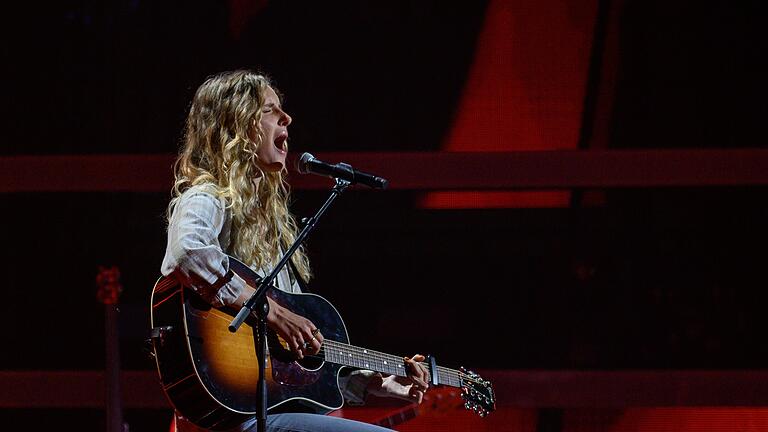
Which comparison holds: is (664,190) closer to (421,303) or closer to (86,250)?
(421,303)

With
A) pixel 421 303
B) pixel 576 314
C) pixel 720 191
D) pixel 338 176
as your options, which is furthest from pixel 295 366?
pixel 720 191

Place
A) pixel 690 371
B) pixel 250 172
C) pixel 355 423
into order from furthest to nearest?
1. pixel 690 371
2. pixel 250 172
3. pixel 355 423

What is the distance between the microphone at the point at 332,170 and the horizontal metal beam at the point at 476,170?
1.48 m

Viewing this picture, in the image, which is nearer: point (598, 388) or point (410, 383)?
point (410, 383)

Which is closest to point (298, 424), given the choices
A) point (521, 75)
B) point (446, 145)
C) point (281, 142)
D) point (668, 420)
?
point (281, 142)

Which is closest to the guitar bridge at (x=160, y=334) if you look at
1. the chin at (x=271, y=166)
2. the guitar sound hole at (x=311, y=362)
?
the guitar sound hole at (x=311, y=362)

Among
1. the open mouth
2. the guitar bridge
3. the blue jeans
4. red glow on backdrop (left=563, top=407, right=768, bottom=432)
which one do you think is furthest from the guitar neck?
red glow on backdrop (left=563, top=407, right=768, bottom=432)

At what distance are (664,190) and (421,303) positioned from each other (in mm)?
1340

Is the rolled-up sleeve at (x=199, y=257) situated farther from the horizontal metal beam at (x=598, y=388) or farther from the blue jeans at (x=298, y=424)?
the horizontal metal beam at (x=598, y=388)

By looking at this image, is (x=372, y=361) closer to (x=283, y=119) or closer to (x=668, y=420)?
(x=283, y=119)

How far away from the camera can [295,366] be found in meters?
2.53

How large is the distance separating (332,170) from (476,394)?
4.00 feet

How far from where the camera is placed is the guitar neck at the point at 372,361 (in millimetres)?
2676

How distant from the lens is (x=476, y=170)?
410cm
